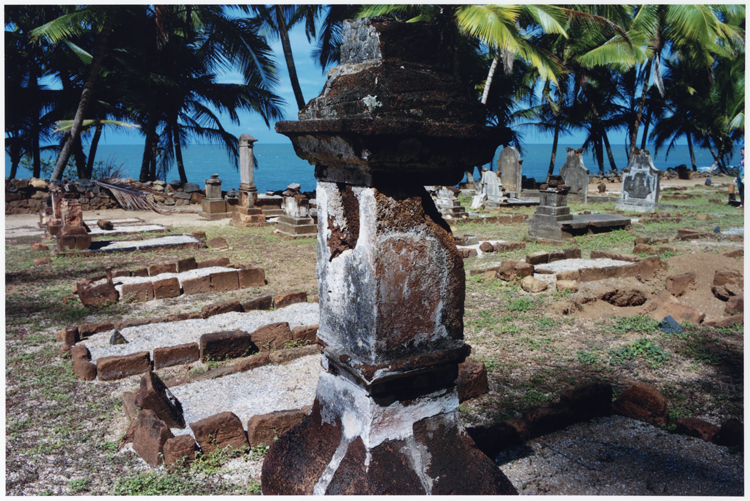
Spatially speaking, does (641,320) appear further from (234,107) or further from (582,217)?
(234,107)

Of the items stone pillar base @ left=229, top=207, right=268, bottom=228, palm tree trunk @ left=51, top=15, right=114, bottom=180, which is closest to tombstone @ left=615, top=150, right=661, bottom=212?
stone pillar base @ left=229, top=207, right=268, bottom=228

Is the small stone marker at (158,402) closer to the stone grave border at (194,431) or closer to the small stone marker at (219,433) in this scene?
the stone grave border at (194,431)

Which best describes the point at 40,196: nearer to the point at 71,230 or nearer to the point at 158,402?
the point at 71,230

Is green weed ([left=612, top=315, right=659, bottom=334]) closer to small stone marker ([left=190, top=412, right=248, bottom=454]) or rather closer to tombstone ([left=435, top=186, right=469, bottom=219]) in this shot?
small stone marker ([left=190, top=412, right=248, bottom=454])

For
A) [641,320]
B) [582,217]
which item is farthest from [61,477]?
[582,217]

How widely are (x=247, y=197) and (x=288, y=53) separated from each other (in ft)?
18.5

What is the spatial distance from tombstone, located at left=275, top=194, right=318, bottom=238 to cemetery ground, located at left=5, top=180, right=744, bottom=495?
2.95 meters

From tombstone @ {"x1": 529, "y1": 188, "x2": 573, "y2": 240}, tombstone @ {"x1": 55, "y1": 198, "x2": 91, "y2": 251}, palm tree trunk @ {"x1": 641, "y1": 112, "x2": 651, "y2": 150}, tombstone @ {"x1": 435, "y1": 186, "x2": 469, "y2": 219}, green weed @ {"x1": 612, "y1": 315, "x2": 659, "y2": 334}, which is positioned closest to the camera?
green weed @ {"x1": 612, "y1": 315, "x2": 659, "y2": 334}

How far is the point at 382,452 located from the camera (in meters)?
2.44

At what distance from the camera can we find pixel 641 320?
6.62 meters

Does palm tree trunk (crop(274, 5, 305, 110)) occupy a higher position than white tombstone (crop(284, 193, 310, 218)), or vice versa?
palm tree trunk (crop(274, 5, 305, 110))

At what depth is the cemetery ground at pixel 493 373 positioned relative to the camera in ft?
11.0

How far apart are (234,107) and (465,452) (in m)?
23.9

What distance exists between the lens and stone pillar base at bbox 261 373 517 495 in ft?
7.95
